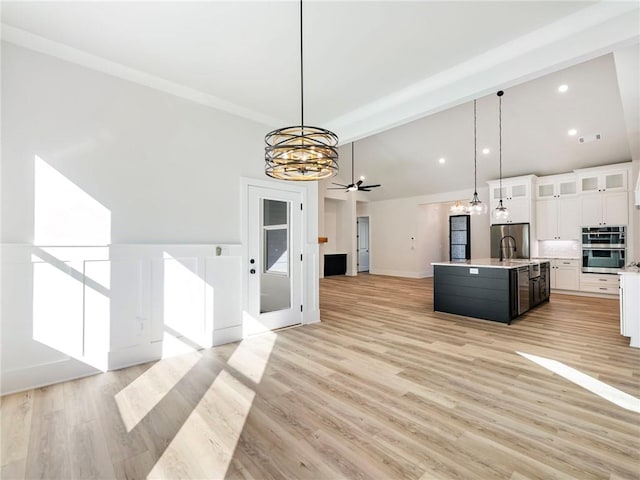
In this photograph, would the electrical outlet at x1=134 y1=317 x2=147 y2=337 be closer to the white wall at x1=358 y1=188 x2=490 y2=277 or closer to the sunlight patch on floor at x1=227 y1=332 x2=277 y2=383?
the sunlight patch on floor at x1=227 y1=332 x2=277 y2=383

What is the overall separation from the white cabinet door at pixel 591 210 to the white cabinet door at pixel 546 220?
0.55 meters

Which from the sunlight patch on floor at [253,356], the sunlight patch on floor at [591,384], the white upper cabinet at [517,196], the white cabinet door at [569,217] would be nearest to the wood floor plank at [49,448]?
the sunlight patch on floor at [253,356]

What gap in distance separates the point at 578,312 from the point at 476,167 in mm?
4408

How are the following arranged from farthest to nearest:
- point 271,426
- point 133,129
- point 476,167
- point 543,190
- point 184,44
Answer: point 476,167
point 543,190
point 133,129
point 184,44
point 271,426

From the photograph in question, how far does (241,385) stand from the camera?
110 inches

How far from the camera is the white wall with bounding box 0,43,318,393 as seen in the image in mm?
2742

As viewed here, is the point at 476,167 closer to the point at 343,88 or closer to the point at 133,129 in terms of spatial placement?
the point at 343,88

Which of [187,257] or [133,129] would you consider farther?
[187,257]

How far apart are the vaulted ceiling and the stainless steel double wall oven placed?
109 inches

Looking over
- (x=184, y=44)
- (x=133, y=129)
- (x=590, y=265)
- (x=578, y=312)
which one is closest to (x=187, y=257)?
(x=133, y=129)

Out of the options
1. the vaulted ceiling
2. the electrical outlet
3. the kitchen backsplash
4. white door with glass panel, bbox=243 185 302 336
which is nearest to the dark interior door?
the kitchen backsplash

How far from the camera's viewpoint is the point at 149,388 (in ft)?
9.05

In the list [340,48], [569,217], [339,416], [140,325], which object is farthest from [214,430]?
[569,217]

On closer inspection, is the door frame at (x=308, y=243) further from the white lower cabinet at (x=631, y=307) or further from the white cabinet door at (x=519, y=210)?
the white cabinet door at (x=519, y=210)
